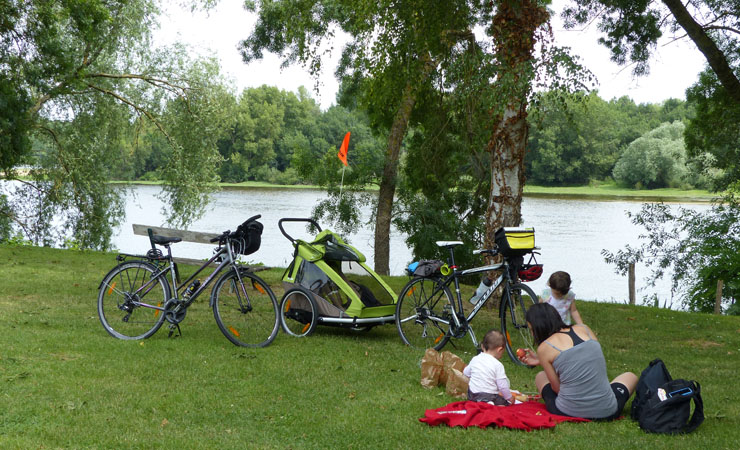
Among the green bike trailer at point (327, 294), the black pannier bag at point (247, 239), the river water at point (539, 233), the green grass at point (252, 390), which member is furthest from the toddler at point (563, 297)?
the river water at point (539, 233)

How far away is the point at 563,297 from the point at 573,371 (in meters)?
1.33

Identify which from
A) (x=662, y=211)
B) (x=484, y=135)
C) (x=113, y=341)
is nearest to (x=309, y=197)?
(x=662, y=211)

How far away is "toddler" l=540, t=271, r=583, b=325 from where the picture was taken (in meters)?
5.93

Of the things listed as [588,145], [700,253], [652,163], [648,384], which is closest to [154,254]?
[648,384]

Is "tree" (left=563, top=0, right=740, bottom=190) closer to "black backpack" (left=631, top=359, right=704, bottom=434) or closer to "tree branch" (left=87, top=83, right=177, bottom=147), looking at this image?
"black backpack" (left=631, top=359, right=704, bottom=434)

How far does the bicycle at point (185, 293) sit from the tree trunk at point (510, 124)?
4.13 m

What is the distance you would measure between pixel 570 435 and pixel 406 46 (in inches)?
269

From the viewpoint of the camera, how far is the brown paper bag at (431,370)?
5602 mm

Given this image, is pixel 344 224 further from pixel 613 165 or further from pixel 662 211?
pixel 613 165

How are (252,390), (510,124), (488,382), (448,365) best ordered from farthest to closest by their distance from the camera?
(510,124) < (448,365) < (252,390) < (488,382)

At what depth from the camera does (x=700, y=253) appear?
57.0 feet

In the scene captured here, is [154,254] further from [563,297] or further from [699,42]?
[699,42]

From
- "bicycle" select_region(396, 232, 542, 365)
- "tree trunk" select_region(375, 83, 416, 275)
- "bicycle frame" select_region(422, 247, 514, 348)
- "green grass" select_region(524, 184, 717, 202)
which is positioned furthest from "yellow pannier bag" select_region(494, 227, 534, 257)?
"green grass" select_region(524, 184, 717, 202)

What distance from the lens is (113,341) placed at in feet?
22.0
